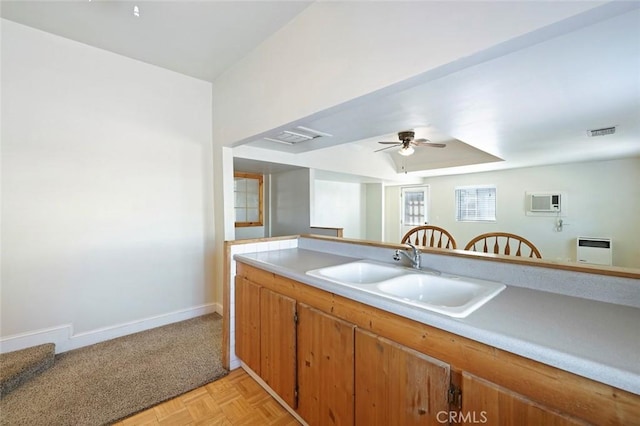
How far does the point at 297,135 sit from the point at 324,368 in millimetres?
2218

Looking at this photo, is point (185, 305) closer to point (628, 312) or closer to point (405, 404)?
point (405, 404)

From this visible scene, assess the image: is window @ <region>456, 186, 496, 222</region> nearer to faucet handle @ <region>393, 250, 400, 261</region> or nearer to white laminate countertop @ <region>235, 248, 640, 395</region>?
faucet handle @ <region>393, 250, 400, 261</region>

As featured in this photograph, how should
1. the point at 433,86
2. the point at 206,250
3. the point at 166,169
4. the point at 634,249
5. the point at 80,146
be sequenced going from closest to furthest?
the point at 433,86 → the point at 80,146 → the point at 166,169 → the point at 206,250 → the point at 634,249

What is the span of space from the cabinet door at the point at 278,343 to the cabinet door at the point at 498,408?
35.3 inches

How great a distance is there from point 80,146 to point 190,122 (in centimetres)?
100

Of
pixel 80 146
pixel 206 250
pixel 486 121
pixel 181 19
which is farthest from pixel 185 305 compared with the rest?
pixel 486 121

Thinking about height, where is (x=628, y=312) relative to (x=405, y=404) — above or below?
above

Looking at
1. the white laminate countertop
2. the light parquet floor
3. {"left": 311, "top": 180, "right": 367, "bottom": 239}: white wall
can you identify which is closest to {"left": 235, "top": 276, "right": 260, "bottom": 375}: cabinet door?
the light parquet floor

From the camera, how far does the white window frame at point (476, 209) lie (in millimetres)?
5641

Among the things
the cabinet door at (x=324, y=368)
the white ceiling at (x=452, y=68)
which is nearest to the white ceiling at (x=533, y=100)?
the white ceiling at (x=452, y=68)

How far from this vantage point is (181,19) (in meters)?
1.93

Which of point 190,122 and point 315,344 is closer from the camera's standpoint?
point 315,344

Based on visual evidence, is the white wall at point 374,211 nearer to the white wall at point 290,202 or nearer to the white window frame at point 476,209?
the white window frame at point 476,209

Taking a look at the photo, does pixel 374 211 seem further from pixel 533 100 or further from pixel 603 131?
pixel 533 100
